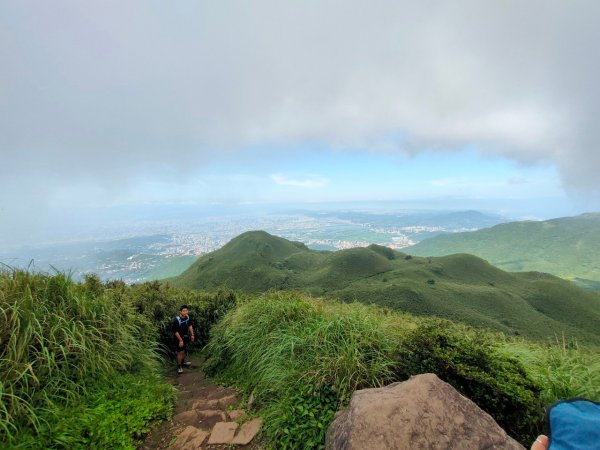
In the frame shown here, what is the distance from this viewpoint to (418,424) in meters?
2.87

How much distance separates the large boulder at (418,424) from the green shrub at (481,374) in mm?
674

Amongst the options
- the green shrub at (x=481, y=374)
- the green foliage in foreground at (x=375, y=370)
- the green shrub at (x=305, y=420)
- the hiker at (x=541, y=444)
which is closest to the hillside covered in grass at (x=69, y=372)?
the green foliage in foreground at (x=375, y=370)

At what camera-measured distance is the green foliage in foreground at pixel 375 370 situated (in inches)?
139

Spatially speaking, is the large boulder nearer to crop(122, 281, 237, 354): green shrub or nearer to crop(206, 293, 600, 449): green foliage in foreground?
crop(206, 293, 600, 449): green foliage in foreground

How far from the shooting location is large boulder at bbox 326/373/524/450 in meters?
2.74

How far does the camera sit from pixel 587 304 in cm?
5716

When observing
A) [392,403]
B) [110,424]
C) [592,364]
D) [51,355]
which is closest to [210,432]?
[110,424]

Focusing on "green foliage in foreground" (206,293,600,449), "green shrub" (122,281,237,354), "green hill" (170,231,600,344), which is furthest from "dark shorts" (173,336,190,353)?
"green hill" (170,231,600,344)

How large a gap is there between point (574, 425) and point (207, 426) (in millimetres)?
4440

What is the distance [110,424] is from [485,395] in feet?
15.7

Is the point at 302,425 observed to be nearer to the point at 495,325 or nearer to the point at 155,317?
the point at 155,317

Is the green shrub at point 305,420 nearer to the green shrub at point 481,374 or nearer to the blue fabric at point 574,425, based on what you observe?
the green shrub at point 481,374

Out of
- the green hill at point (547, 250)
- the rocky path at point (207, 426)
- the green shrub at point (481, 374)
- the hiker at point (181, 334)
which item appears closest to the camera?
the green shrub at point (481, 374)

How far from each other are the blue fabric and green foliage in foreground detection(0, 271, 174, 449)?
181 inches
